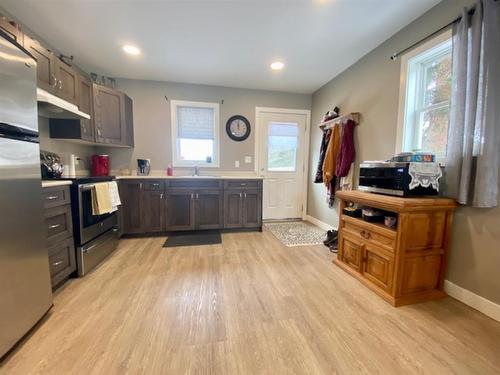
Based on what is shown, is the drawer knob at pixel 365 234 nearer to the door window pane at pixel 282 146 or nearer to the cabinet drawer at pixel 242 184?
the cabinet drawer at pixel 242 184

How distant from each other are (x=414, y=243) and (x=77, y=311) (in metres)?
2.69

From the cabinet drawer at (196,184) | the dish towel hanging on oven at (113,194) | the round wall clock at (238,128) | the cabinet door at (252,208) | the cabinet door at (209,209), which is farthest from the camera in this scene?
the round wall clock at (238,128)

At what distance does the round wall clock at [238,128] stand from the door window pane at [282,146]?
1.51 ft

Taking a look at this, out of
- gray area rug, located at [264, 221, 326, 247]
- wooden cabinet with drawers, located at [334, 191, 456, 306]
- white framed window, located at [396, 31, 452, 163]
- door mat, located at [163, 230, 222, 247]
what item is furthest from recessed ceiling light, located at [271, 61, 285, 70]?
door mat, located at [163, 230, 222, 247]

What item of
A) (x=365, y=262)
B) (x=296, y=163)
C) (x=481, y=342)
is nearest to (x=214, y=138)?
(x=296, y=163)

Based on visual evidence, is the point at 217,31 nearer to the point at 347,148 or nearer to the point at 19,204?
the point at 347,148

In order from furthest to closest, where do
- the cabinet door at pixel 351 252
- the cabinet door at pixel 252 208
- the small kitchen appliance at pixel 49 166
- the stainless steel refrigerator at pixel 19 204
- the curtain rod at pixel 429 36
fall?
the cabinet door at pixel 252 208 → the small kitchen appliance at pixel 49 166 → the cabinet door at pixel 351 252 → the curtain rod at pixel 429 36 → the stainless steel refrigerator at pixel 19 204

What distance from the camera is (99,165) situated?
325 cm

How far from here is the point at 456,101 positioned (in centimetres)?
168

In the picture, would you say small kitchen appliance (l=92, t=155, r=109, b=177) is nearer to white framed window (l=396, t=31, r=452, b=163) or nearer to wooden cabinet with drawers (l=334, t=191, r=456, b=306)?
wooden cabinet with drawers (l=334, t=191, r=456, b=306)

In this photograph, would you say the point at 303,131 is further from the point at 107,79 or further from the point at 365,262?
the point at 107,79

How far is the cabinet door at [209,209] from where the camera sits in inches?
133

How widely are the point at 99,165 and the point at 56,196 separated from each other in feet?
5.26

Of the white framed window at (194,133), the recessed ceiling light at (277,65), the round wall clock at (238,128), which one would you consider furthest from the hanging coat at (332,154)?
the white framed window at (194,133)
